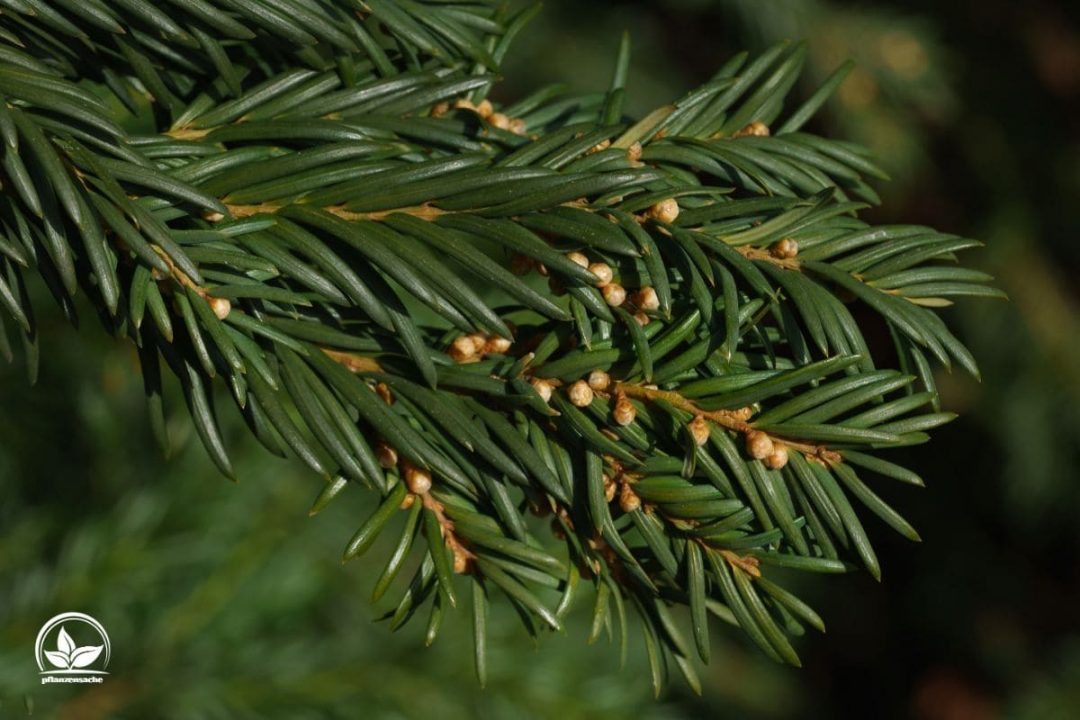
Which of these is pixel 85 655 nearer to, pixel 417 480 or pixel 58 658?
pixel 58 658

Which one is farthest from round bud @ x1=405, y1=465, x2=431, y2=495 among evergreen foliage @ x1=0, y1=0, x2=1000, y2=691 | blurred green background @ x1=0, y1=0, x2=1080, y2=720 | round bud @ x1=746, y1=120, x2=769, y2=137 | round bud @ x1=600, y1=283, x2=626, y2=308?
blurred green background @ x1=0, y1=0, x2=1080, y2=720

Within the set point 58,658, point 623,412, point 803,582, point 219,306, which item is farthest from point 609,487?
point 803,582

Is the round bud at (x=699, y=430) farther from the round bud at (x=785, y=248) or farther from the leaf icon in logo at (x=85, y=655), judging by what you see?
the leaf icon in logo at (x=85, y=655)

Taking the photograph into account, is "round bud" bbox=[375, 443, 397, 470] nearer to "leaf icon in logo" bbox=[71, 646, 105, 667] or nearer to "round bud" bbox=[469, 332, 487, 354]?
"round bud" bbox=[469, 332, 487, 354]

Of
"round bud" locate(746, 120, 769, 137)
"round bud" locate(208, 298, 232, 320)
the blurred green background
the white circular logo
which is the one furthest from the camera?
the blurred green background

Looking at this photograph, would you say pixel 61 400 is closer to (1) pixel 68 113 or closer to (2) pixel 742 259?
(1) pixel 68 113

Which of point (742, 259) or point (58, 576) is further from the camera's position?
point (58, 576)

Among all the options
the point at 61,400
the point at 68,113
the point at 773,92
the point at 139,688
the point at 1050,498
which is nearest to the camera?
the point at 68,113

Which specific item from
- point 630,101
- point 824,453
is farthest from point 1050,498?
point 824,453
